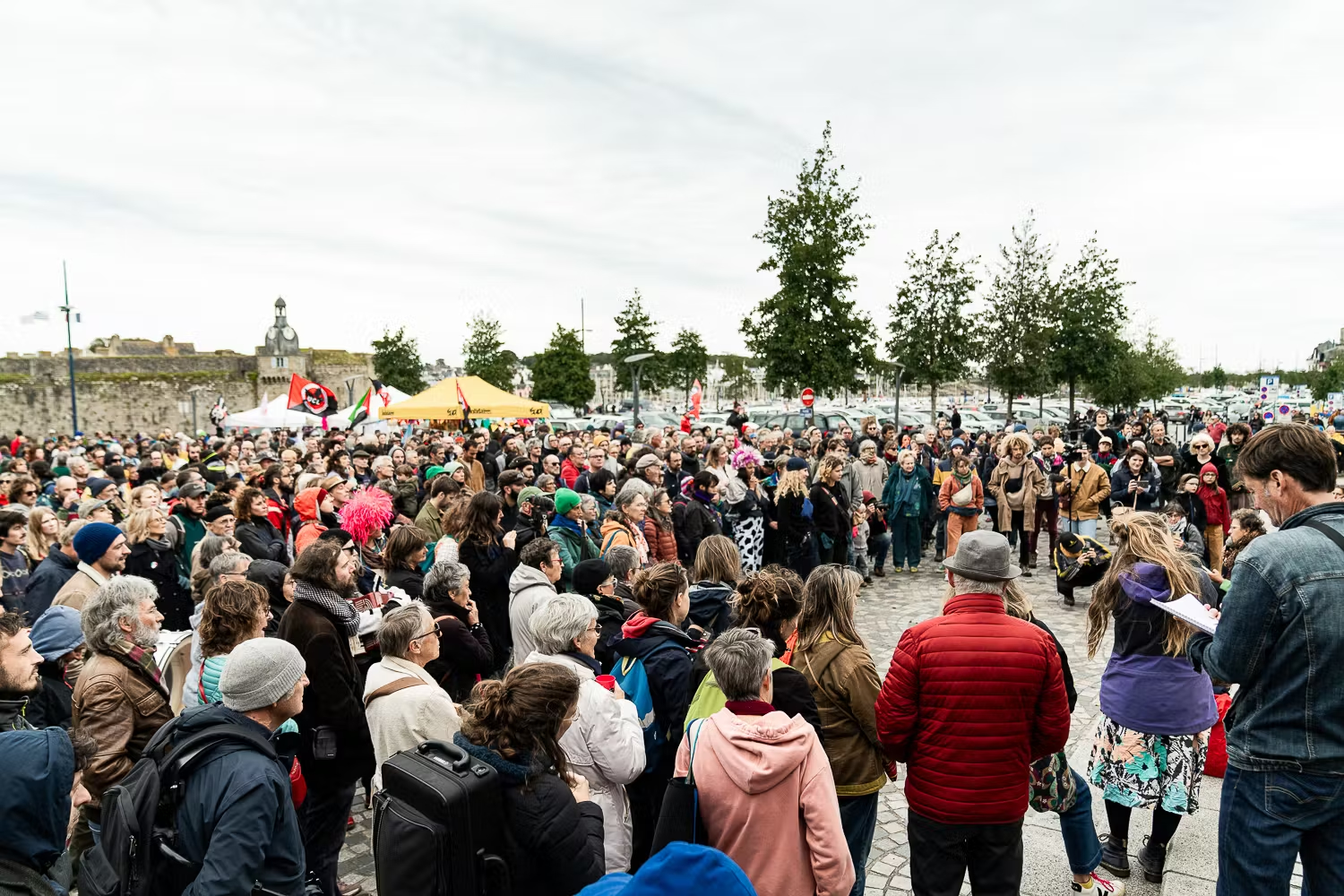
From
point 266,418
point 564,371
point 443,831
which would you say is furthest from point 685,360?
point 443,831

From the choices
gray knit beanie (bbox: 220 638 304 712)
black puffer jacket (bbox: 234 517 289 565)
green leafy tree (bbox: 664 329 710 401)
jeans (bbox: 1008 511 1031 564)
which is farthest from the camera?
green leafy tree (bbox: 664 329 710 401)

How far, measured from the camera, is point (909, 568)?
12.1 meters

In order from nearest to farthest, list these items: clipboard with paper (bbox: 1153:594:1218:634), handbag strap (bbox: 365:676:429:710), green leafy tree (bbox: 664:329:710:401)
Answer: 1. clipboard with paper (bbox: 1153:594:1218:634)
2. handbag strap (bbox: 365:676:429:710)
3. green leafy tree (bbox: 664:329:710:401)

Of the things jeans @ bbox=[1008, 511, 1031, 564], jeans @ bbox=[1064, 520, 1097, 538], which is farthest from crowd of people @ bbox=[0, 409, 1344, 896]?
jeans @ bbox=[1008, 511, 1031, 564]

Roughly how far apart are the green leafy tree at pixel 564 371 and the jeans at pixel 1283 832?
45731 millimetres

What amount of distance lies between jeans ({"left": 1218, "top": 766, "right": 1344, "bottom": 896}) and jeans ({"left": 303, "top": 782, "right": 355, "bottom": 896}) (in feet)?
12.3

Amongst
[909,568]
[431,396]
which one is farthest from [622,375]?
[909,568]

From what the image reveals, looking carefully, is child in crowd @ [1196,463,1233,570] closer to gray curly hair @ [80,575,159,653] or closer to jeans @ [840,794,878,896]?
jeans @ [840,794,878,896]

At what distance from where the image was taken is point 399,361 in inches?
2324

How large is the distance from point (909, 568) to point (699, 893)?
11.5 metres

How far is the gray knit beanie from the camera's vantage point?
9.25ft

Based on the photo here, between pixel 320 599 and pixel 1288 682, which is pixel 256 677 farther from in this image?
pixel 1288 682

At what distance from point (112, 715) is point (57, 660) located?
93 cm

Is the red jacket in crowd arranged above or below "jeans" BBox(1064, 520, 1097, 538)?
above
